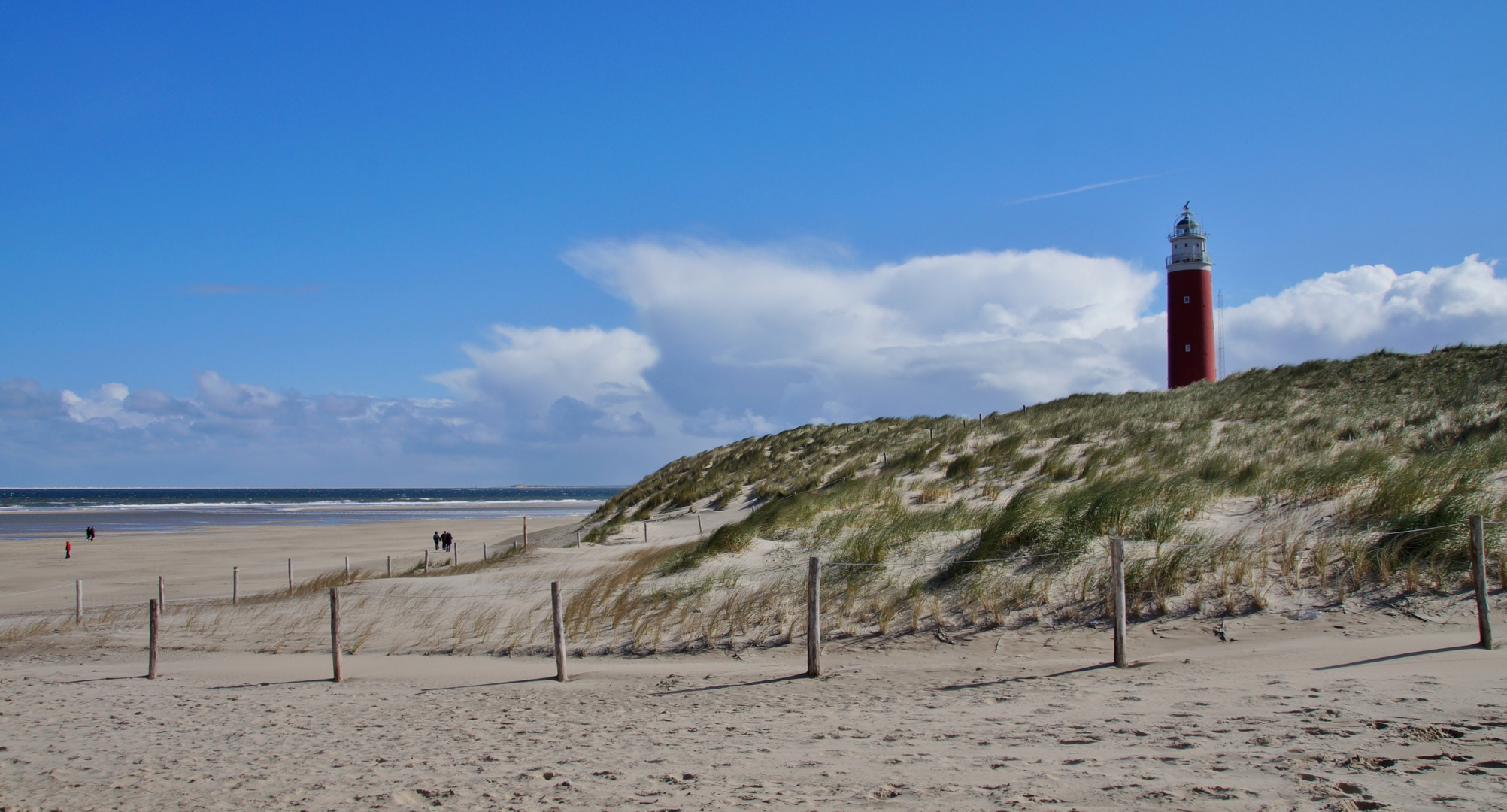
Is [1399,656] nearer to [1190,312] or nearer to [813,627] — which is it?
[813,627]

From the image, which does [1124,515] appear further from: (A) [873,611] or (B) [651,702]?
(B) [651,702]

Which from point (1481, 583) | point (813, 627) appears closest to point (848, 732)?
point (813, 627)

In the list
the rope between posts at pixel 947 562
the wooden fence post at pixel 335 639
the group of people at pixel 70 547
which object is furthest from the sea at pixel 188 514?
the rope between posts at pixel 947 562

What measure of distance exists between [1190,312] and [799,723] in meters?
37.7

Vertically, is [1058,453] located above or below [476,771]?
above

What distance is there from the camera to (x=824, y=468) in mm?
29188

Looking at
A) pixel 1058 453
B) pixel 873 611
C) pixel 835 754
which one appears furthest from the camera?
pixel 1058 453

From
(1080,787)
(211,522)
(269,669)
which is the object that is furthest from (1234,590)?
(211,522)

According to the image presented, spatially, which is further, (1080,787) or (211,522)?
(211,522)

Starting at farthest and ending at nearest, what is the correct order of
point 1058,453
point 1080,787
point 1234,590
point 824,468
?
1. point 824,468
2. point 1058,453
3. point 1234,590
4. point 1080,787

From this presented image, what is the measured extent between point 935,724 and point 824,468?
21623mm

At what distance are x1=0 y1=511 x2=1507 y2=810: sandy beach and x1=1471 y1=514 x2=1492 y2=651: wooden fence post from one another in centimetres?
26

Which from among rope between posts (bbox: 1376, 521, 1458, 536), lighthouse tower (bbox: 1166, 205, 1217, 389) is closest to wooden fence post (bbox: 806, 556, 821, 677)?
rope between posts (bbox: 1376, 521, 1458, 536)

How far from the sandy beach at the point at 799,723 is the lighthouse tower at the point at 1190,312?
31.9 metres
